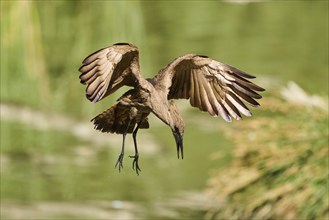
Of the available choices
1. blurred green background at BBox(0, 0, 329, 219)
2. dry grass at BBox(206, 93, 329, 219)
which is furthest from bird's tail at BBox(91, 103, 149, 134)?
dry grass at BBox(206, 93, 329, 219)

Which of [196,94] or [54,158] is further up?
[196,94]

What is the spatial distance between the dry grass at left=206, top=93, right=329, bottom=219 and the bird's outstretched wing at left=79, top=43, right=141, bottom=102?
1938 mm

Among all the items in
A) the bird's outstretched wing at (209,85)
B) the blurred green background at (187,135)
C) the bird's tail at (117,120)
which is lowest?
the blurred green background at (187,135)

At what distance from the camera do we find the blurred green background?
281 centimetres

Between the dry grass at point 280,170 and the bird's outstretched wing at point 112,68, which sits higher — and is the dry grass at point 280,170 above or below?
below

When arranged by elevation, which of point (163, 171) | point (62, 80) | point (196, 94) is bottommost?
point (163, 171)

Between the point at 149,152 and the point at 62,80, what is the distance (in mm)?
426

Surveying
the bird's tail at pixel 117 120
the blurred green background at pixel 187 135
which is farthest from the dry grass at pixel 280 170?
the bird's tail at pixel 117 120

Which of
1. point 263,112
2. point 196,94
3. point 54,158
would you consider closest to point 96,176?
point 54,158

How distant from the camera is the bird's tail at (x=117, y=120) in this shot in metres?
0.76

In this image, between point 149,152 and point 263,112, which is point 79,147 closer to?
point 149,152

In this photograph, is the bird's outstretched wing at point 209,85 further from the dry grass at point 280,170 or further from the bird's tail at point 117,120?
the dry grass at point 280,170

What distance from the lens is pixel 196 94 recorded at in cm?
77

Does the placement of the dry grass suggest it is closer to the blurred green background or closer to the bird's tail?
the blurred green background
